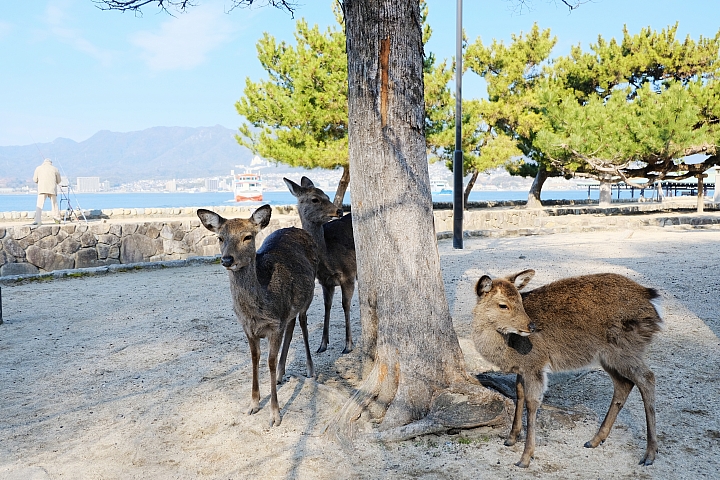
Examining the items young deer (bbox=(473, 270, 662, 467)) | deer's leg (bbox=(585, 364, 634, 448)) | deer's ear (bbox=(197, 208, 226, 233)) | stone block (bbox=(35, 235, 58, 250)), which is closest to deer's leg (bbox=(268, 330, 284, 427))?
deer's ear (bbox=(197, 208, 226, 233))

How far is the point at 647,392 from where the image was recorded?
3.48 metres

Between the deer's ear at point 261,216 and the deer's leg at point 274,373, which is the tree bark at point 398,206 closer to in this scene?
the deer's leg at point 274,373

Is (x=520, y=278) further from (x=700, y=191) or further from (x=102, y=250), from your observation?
(x=700, y=191)

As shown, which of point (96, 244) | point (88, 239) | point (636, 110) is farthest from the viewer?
point (636, 110)

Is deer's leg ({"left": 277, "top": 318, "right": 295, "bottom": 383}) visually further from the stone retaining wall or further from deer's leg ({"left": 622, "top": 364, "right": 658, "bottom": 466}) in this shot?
the stone retaining wall

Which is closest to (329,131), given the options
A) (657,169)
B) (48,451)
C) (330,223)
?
(657,169)

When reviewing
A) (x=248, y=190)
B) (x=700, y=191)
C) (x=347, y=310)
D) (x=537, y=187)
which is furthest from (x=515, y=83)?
(x=248, y=190)

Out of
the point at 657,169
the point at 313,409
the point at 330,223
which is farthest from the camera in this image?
the point at 657,169

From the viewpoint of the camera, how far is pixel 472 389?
387cm

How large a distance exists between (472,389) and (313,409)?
1183 millimetres

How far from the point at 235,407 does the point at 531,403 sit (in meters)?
2.13

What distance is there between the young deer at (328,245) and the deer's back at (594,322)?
2545mm

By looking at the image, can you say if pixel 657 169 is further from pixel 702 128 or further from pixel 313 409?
pixel 313 409

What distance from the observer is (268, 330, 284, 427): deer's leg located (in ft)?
13.3
